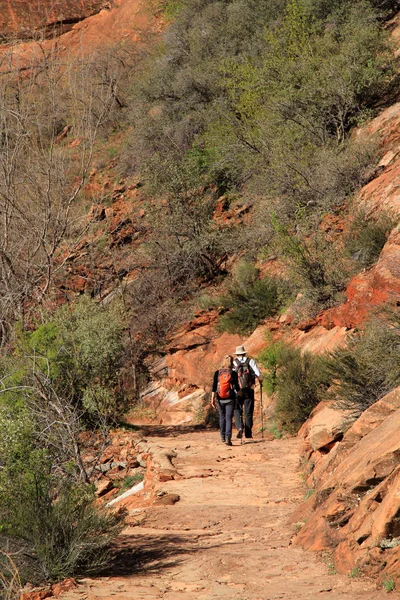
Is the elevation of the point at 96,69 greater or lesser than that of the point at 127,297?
greater

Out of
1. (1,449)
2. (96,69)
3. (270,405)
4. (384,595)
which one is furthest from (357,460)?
(96,69)

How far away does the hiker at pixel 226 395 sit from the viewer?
475 inches

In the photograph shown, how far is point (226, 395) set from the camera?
1206 centimetres

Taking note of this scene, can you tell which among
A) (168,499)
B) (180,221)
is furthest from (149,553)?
(180,221)

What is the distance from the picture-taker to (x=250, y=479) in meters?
9.62

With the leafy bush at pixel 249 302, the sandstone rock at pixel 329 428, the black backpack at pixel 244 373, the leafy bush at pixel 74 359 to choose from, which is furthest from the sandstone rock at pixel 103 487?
the leafy bush at pixel 249 302

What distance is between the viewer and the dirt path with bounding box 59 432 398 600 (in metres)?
5.18

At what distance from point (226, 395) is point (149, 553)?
18.0 ft

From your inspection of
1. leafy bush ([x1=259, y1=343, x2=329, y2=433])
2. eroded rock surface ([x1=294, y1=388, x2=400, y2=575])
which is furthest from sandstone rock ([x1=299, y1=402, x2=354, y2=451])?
leafy bush ([x1=259, y1=343, x2=329, y2=433])

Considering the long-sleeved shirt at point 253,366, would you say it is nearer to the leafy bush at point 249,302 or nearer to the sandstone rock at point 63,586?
the leafy bush at point 249,302

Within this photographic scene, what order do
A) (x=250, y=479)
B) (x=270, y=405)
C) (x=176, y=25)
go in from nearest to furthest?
(x=250, y=479), (x=270, y=405), (x=176, y=25)

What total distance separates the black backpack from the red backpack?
40 centimetres

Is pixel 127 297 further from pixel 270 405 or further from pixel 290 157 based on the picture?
pixel 270 405

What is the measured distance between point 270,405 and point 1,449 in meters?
7.95
